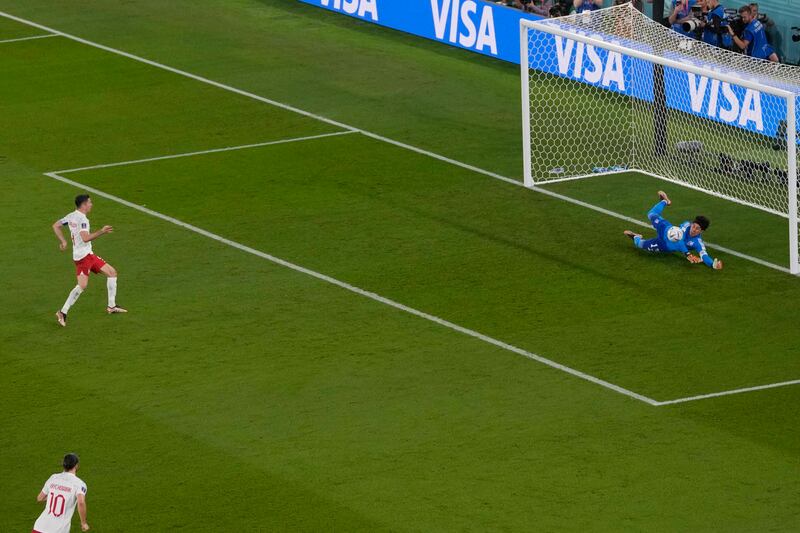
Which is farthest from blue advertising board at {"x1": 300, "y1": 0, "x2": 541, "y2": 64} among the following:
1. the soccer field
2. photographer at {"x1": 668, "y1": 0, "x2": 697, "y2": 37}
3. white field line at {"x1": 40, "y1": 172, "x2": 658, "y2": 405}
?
white field line at {"x1": 40, "y1": 172, "x2": 658, "y2": 405}

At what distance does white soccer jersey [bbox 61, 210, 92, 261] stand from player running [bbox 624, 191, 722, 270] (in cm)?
726

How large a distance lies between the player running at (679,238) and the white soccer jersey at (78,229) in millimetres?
7264

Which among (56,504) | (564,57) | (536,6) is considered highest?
(56,504)

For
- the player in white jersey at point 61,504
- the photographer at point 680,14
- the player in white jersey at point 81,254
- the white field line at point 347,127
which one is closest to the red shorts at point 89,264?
the player in white jersey at point 81,254

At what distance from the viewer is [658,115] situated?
1066 inches

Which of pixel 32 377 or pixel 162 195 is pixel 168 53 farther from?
pixel 32 377

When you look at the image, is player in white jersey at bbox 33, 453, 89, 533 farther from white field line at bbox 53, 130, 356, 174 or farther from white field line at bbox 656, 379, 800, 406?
white field line at bbox 53, 130, 356, 174

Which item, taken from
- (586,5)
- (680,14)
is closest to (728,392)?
(680,14)

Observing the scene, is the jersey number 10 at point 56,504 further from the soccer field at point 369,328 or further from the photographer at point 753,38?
the photographer at point 753,38

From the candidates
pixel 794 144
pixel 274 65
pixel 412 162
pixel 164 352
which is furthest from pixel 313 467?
pixel 274 65

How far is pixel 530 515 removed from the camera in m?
16.0

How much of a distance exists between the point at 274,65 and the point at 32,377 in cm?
1465

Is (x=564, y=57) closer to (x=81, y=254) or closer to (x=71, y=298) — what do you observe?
(x=81, y=254)

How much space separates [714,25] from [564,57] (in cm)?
266
